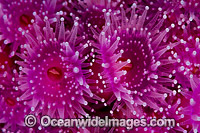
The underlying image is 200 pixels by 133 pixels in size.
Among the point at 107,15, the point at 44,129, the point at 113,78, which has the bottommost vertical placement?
the point at 44,129

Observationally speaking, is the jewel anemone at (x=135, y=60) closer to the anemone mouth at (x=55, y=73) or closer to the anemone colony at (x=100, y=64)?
the anemone colony at (x=100, y=64)

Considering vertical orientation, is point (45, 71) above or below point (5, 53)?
below

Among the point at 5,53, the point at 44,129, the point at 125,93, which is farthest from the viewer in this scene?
the point at 5,53

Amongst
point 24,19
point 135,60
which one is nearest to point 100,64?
point 135,60

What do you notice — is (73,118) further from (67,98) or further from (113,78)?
(113,78)

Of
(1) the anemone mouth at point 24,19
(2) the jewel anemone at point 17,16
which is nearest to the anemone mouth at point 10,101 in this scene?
(2) the jewel anemone at point 17,16

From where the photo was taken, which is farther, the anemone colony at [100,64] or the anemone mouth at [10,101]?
the anemone mouth at [10,101]

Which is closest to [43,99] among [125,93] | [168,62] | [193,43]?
[125,93]

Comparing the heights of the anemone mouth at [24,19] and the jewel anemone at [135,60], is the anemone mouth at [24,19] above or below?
above
